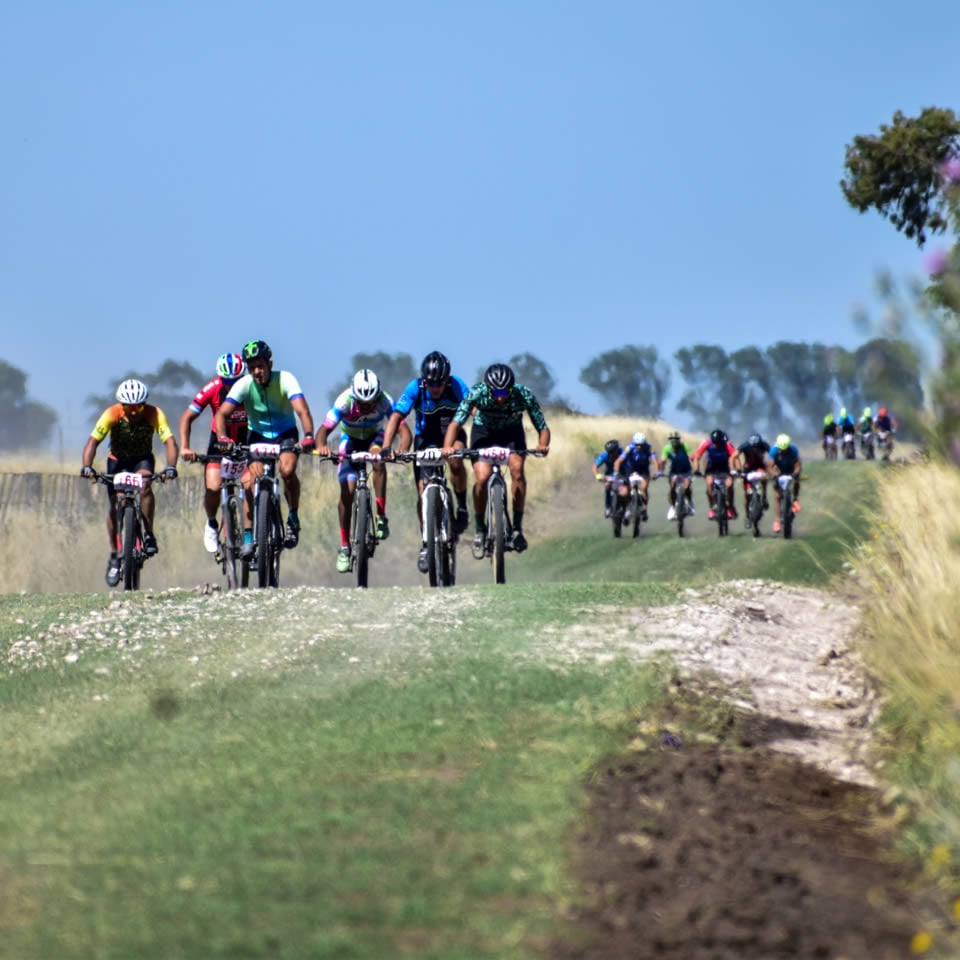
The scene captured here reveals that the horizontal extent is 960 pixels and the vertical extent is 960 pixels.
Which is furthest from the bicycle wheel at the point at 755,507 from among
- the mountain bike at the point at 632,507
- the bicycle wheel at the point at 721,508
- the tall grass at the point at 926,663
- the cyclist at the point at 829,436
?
the cyclist at the point at 829,436

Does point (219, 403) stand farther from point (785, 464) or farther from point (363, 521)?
point (785, 464)

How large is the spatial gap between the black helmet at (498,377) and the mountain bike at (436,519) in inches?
29.8

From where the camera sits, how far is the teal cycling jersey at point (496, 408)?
1530 cm

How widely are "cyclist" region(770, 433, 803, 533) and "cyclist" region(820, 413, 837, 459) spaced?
2574 centimetres

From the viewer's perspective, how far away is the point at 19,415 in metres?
168

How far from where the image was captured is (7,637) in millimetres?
12711

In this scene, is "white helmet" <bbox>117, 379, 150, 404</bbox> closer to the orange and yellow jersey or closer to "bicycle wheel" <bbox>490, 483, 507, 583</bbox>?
the orange and yellow jersey

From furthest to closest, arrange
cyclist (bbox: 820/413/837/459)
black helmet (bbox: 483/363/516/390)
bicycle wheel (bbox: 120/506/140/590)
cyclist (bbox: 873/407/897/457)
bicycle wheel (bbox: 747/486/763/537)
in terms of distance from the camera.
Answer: cyclist (bbox: 820/413/837/459) < cyclist (bbox: 873/407/897/457) < bicycle wheel (bbox: 747/486/763/537) < bicycle wheel (bbox: 120/506/140/590) < black helmet (bbox: 483/363/516/390)

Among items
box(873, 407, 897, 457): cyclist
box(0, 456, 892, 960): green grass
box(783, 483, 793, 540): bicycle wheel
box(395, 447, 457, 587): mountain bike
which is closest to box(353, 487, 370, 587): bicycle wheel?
box(395, 447, 457, 587): mountain bike

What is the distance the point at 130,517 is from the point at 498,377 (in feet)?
14.2

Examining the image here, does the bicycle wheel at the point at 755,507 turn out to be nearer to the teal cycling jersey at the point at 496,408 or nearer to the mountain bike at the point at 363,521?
the teal cycling jersey at the point at 496,408

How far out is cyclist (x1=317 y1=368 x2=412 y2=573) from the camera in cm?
1593

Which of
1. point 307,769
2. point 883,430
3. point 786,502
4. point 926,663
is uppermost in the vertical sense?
point 883,430

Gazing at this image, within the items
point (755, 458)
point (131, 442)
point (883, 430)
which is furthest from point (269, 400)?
point (883, 430)
